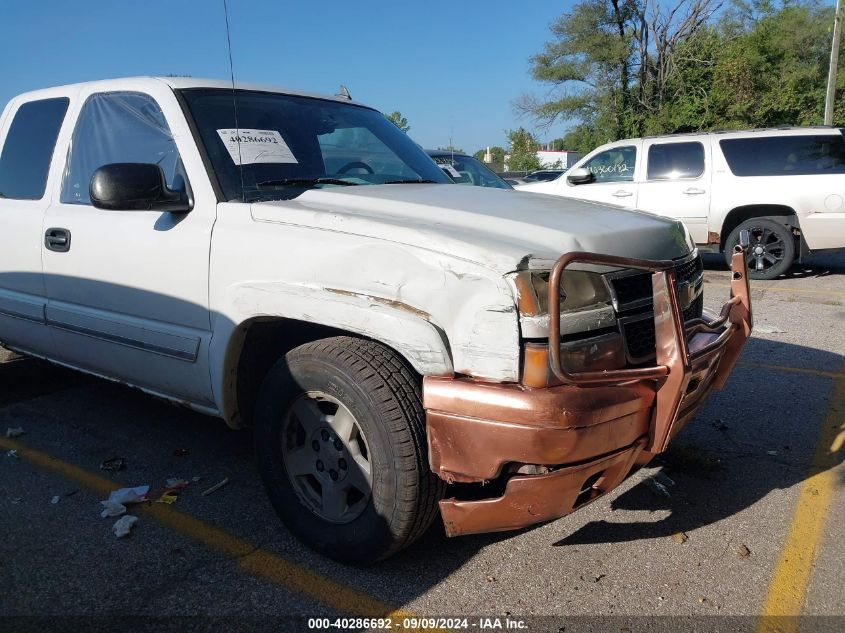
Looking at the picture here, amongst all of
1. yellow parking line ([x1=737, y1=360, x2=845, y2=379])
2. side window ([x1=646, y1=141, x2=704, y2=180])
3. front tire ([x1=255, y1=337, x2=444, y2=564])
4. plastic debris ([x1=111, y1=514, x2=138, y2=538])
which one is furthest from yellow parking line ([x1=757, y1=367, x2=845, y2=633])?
side window ([x1=646, y1=141, x2=704, y2=180])

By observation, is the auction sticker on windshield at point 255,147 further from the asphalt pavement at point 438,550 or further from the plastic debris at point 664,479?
the plastic debris at point 664,479

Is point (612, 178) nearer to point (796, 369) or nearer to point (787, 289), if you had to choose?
point (787, 289)

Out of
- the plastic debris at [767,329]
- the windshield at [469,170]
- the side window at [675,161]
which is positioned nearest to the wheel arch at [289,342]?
the plastic debris at [767,329]

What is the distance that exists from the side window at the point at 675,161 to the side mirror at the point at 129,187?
8430mm

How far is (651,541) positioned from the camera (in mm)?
3014

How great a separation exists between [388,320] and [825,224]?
27.4ft

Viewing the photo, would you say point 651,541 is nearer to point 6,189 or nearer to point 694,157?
point 6,189

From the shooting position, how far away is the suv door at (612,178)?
10.3 metres

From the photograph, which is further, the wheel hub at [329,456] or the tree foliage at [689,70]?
the tree foliage at [689,70]

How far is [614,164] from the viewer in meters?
10.6

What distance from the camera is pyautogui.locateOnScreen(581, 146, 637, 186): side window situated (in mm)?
10383

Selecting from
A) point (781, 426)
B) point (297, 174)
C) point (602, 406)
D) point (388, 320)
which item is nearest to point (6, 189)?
point (297, 174)

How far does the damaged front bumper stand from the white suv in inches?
300

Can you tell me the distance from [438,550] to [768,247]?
8.02m
